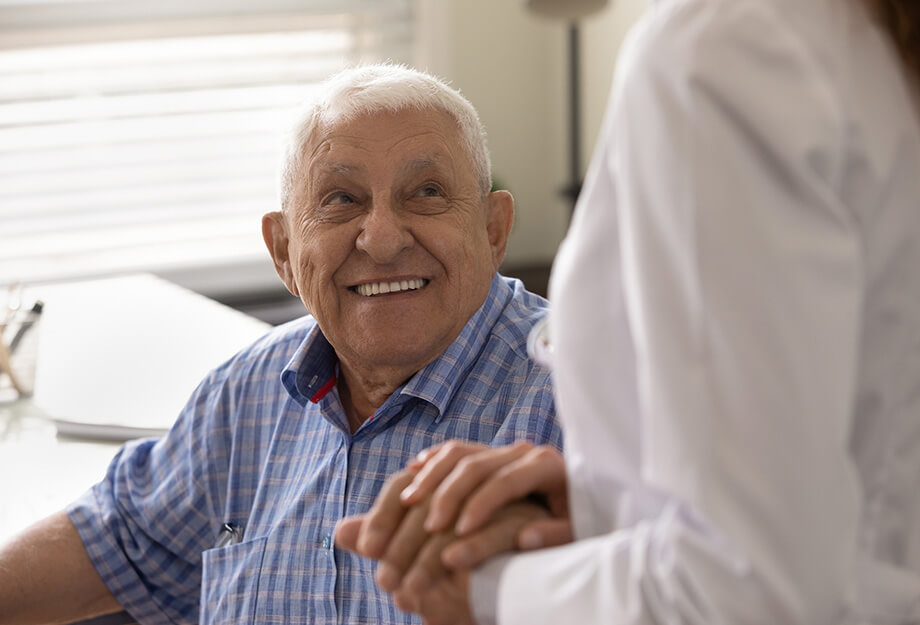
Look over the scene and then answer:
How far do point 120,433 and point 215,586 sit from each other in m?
0.52

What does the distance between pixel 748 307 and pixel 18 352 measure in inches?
72.5

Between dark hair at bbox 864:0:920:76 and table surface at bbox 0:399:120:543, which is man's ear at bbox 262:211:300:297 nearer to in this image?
table surface at bbox 0:399:120:543

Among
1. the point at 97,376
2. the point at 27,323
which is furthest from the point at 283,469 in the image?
the point at 27,323

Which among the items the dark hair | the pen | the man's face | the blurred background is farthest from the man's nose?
the blurred background

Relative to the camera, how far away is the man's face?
1.31 meters

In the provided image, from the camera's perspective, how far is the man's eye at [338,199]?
1.34 metres

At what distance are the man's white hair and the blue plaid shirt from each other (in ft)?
0.71

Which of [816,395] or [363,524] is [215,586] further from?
[816,395]

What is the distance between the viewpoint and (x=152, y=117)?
3.60 m

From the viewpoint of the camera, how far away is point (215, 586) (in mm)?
1318

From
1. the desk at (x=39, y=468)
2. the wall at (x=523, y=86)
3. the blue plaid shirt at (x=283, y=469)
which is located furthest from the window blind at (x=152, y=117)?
the blue plaid shirt at (x=283, y=469)

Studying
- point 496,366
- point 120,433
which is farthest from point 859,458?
point 120,433

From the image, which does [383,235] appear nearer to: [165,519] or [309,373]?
[309,373]

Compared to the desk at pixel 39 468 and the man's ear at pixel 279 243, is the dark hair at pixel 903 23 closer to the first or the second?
the man's ear at pixel 279 243
